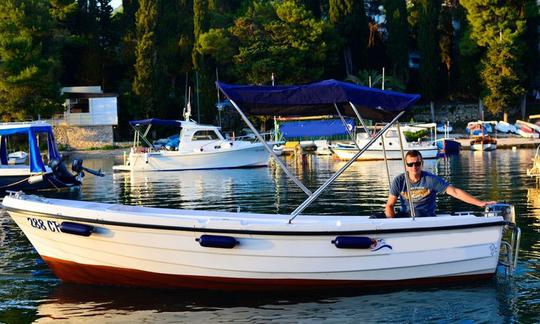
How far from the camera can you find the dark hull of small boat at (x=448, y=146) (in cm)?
4634

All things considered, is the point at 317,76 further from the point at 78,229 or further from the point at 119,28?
the point at 78,229

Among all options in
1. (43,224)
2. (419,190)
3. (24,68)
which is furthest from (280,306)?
(24,68)

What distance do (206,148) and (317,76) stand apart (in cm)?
2316

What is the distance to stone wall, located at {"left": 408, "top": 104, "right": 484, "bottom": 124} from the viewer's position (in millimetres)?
63469

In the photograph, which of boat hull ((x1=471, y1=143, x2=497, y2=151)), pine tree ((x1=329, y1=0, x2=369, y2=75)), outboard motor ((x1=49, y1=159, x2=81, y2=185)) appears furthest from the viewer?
pine tree ((x1=329, y1=0, x2=369, y2=75))

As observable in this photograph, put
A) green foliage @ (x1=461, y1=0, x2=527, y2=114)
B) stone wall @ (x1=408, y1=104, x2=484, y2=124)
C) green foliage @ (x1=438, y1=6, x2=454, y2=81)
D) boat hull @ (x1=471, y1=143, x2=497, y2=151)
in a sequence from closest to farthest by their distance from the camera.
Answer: boat hull @ (x1=471, y1=143, x2=497, y2=151) < green foliage @ (x1=461, y1=0, x2=527, y2=114) < stone wall @ (x1=408, y1=104, x2=484, y2=124) < green foliage @ (x1=438, y1=6, x2=454, y2=81)

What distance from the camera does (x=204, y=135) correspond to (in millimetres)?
39594

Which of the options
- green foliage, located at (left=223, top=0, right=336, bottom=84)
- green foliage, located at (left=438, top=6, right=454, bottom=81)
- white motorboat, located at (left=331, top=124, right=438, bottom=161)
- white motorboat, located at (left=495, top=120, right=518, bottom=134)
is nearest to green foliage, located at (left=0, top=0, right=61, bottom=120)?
green foliage, located at (left=223, top=0, right=336, bottom=84)

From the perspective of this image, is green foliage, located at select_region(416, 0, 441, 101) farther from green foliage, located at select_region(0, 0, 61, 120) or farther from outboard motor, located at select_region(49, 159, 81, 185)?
outboard motor, located at select_region(49, 159, 81, 185)

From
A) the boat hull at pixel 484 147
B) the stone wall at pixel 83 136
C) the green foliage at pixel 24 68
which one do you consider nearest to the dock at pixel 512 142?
the boat hull at pixel 484 147

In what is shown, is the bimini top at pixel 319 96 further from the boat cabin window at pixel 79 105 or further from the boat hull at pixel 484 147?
the boat cabin window at pixel 79 105

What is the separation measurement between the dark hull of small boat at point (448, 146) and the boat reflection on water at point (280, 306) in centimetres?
3771

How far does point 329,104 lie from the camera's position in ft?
31.5

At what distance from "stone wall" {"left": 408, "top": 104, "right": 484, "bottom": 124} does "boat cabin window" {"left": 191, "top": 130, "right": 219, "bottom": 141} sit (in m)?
28.8
